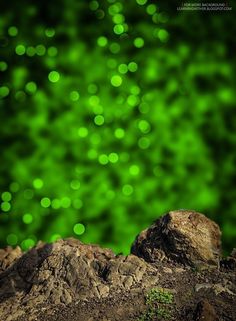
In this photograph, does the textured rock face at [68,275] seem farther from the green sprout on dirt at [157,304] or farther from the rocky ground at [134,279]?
the green sprout on dirt at [157,304]

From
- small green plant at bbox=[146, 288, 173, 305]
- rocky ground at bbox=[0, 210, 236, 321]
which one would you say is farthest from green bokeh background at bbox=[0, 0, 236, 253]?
small green plant at bbox=[146, 288, 173, 305]

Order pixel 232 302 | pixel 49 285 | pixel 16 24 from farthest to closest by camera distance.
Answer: pixel 16 24 < pixel 49 285 < pixel 232 302

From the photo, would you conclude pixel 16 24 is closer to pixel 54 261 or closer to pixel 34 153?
pixel 34 153

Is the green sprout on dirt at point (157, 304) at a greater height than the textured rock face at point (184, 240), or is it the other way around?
the textured rock face at point (184, 240)

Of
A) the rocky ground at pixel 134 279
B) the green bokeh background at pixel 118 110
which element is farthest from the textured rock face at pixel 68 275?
the green bokeh background at pixel 118 110

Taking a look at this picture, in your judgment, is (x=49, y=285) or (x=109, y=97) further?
(x=109, y=97)

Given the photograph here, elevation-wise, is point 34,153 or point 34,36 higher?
point 34,36

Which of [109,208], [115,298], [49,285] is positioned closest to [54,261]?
[49,285]

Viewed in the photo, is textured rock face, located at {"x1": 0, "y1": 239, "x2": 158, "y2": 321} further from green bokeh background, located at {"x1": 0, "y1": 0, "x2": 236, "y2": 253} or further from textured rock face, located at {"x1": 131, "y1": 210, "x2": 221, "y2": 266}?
green bokeh background, located at {"x1": 0, "y1": 0, "x2": 236, "y2": 253}
